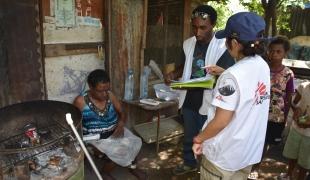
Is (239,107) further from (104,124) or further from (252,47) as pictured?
(104,124)

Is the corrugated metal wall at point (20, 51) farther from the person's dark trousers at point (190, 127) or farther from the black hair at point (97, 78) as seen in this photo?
the person's dark trousers at point (190, 127)

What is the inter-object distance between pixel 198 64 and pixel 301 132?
1.48 metres

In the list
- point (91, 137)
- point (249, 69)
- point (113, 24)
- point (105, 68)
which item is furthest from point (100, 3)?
point (249, 69)

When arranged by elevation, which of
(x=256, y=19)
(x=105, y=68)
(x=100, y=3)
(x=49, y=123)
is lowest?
(x=49, y=123)

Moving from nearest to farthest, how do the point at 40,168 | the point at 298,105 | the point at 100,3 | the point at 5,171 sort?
the point at 5,171 < the point at 40,168 < the point at 298,105 < the point at 100,3

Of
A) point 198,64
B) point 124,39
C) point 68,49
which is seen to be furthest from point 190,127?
point 68,49

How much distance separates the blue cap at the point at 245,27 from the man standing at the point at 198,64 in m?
1.08

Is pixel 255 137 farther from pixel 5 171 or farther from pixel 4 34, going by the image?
pixel 4 34

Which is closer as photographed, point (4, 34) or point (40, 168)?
point (40, 168)

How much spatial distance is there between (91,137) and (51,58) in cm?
108

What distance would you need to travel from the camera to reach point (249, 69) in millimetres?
2105

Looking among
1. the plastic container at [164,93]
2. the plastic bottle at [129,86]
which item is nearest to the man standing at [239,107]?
the plastic bottle at [129,86]

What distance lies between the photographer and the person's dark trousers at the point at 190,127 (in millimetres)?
3914

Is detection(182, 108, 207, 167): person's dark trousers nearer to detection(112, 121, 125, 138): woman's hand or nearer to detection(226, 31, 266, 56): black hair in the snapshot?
detection(112, 121, 125, 138): woman's hand
